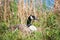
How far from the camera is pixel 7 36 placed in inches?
226

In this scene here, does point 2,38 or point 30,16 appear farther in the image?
point 30,16

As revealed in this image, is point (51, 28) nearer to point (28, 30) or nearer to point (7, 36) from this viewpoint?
point (7, 36)

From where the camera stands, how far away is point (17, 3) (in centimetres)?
887

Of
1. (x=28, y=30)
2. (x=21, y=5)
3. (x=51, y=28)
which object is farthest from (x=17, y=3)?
(x=51, y=28)

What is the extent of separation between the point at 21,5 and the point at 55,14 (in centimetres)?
362

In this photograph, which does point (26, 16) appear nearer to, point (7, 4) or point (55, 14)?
point (7, 4)

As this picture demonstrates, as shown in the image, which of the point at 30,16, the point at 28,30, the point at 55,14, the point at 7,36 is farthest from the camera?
the point at 30,16

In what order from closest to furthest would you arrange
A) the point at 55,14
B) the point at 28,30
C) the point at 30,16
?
the point at 55,14, the point at 28,30, the point at 30,16

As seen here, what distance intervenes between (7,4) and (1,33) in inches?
111

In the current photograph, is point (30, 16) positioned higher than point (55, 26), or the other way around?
point (55, 26)

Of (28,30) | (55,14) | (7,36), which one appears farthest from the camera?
(28,30)

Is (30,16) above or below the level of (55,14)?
below

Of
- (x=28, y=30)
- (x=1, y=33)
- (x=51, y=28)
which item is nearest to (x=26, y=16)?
(x=28, y=30)

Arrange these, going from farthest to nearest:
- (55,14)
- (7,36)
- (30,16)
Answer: (30,16) → (7,36) → (55,14)
